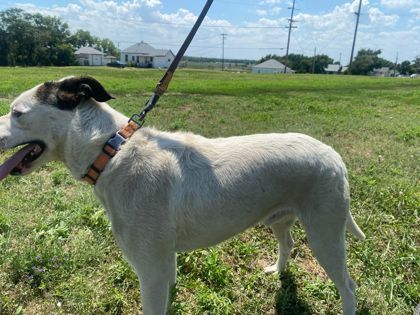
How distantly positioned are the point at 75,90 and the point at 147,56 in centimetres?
13019

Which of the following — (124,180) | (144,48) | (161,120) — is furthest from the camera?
(144,48)

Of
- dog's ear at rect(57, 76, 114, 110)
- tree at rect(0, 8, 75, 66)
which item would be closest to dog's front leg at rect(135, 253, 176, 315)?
dog's ear at rect(57, 76, 114, 110)

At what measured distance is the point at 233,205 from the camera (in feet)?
9.74

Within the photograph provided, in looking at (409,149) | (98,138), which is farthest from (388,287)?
(409,149)

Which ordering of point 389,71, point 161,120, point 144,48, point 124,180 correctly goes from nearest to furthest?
point 124,180
point 161,120
point 389,71
point 144,48

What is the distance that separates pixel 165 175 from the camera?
2.88 metres

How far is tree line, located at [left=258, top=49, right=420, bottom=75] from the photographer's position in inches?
3839

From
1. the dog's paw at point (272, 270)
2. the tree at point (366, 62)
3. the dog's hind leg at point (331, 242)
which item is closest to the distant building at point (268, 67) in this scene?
the tree at point (366, 62)

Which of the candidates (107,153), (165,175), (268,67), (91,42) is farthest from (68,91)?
(91,42)

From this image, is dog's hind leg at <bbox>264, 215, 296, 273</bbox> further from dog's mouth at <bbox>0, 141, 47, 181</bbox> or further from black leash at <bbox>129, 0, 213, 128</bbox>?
dog's mouth at <bbox>0, 141, 47, 181</bbox>

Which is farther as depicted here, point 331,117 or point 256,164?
point 331,117

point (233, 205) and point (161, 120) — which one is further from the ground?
point (233, 205)

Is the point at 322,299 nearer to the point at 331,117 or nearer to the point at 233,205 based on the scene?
the point at 233,205

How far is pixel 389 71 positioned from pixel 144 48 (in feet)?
268
